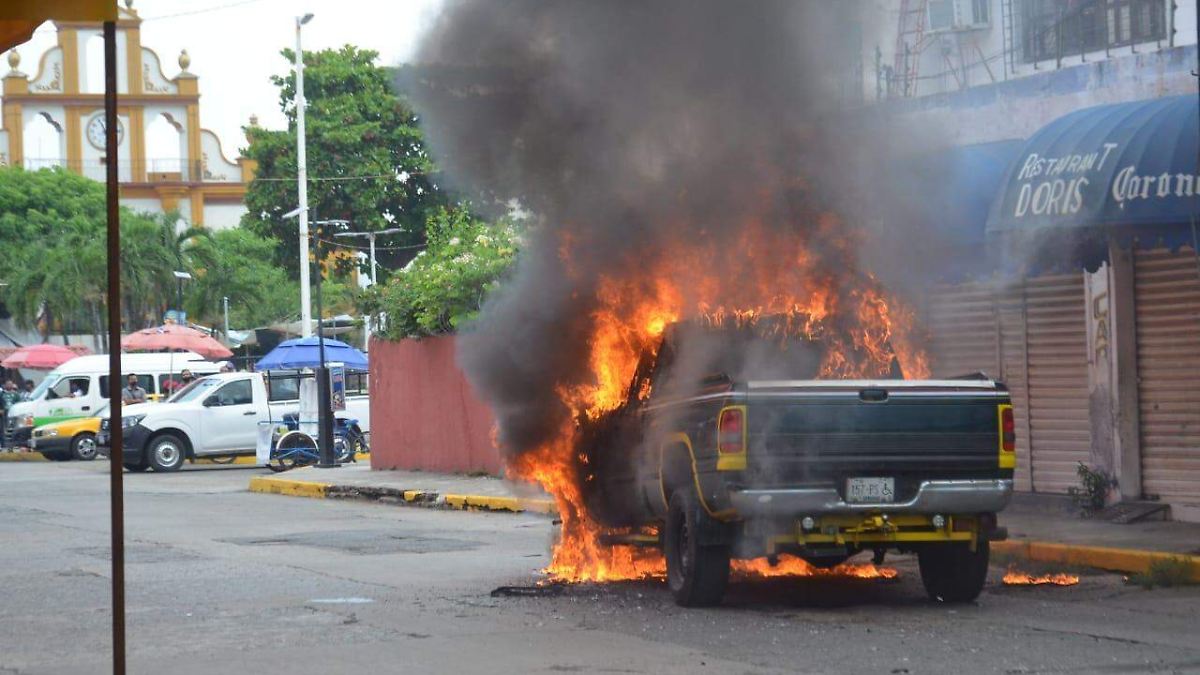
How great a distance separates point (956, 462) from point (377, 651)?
3551 millimetres

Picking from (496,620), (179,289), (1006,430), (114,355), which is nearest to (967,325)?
(1006,430)

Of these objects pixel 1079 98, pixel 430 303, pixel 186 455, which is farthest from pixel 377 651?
pixel 186 455

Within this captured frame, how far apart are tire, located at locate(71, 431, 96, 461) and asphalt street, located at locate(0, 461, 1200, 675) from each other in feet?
65.7

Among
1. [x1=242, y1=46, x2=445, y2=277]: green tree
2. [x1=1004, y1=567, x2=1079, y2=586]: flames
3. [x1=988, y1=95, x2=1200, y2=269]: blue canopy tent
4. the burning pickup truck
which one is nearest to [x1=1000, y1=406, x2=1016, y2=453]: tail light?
the burning pickup truck

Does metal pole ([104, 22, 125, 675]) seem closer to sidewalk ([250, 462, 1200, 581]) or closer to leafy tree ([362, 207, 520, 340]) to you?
sidewalk ([250, 462, 1200, 581])

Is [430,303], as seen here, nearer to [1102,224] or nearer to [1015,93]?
[1015,93]

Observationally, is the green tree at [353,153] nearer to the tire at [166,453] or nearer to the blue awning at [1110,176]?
the tire at [166,453]

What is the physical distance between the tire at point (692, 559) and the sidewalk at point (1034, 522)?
271 centimetres

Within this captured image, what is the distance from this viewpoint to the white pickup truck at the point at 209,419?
29.5 meters

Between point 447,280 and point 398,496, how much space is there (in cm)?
354

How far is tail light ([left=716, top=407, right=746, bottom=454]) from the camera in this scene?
9305 mm

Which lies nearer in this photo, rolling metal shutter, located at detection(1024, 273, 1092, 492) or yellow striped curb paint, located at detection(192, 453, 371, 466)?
rolling metal shutter, located at detection(1024, 273, 1092, 492)

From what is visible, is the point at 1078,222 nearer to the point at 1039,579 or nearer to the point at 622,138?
the point at 1039,579

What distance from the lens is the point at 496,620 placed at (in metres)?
9.66
